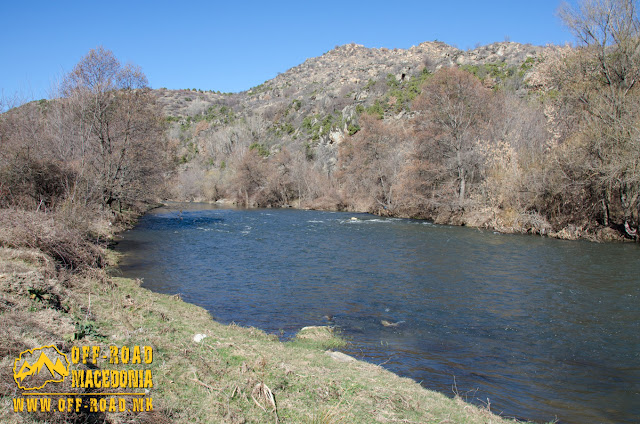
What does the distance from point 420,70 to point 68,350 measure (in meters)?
93.6

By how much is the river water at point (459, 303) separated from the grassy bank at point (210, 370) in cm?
159

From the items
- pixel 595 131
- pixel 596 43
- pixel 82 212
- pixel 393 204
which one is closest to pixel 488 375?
pixel 82 212

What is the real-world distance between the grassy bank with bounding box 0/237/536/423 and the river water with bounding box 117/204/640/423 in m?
1.59

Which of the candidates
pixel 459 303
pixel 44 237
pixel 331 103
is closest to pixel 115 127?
pixel 44 237

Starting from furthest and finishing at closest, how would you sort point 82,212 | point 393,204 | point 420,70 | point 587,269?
point 420,70 → point 393,204 → point 587,269 → point 82,212

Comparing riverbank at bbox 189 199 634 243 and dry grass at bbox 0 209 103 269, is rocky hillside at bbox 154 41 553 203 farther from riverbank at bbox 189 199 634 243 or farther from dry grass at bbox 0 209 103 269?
dry grass at bbox 0 209 103 269

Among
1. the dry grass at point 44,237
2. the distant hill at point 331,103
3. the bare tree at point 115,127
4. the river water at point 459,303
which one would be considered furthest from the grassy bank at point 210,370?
the distant hill at point 331,103

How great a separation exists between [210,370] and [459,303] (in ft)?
31.5

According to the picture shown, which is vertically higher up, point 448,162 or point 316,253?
point 448,162

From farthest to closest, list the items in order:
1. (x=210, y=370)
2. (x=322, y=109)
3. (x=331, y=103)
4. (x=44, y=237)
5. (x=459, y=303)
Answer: (x=322, y=109) < (x=331, y=103) < (x=459, y=303) < (x=44, y=237) < (x=210, y=370)

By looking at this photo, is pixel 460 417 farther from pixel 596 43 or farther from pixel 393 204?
pixel 393 204

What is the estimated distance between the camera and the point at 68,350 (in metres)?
5.64

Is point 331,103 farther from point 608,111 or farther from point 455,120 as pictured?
point 608,111

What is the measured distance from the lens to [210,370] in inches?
237
